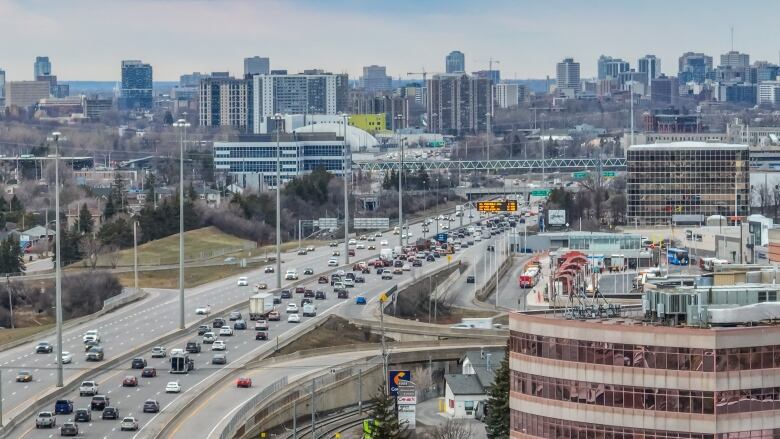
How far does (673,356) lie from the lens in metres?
44.2

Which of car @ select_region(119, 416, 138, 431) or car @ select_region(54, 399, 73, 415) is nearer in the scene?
car @ select_region(119, 416, 138, 431)

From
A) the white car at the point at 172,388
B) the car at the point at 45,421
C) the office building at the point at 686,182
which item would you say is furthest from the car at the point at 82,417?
the office building at the point at 686,182

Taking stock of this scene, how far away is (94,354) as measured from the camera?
259 ft

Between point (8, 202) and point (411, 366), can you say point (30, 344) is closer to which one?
point (411, 366)

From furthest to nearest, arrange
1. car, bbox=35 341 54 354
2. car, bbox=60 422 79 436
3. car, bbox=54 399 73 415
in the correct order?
car, bbox=35 341 54 354, car, bbox=54 399 73 415, car, bbox=60 422 79 436

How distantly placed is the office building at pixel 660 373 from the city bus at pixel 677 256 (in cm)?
6488

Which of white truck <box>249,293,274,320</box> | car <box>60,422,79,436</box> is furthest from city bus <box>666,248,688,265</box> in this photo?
car <box>60,422,79,436</box>

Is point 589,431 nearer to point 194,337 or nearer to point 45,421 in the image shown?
point 45,421

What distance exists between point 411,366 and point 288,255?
50684 mm

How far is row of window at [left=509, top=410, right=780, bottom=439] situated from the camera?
44.3 metres

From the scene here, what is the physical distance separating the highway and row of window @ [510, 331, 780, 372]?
19961 mm

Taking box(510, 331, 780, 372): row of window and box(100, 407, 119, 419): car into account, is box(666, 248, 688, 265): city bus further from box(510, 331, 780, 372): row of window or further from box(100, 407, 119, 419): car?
box(510, 331, 780, 372): row of window

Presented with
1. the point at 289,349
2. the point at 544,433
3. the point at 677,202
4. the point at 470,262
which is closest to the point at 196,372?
the point at 289,349

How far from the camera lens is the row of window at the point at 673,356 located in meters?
44.0
